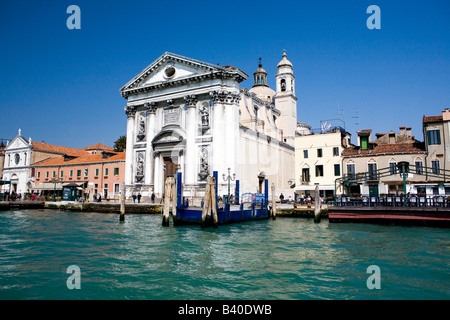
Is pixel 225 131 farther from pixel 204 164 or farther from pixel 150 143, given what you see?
pixel 150 143

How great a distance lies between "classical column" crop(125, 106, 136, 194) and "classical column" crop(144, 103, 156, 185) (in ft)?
6.05

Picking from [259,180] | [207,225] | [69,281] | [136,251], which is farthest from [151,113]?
[69,281]

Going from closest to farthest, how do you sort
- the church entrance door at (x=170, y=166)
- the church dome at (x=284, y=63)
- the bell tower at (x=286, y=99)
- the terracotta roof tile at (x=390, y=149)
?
the terracotta roof tile at (x=390, y=149), the church entrance door at (x=170, y=166), the bell tower at (x=286, y=99), the church dome at (x=284, y=63)

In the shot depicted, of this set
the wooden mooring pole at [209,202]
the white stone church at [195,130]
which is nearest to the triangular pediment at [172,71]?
the white stone church at [195,130]

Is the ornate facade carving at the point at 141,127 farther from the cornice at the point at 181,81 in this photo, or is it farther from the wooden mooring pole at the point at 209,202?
the wooden mooring pole at the point at 209,202

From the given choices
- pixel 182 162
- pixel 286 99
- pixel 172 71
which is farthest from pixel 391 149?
pixel 172 71

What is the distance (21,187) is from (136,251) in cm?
3766

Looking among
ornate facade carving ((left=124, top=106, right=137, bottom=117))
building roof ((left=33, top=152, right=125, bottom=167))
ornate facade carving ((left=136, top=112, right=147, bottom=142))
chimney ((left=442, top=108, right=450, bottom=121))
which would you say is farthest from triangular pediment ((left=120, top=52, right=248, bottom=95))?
chimney ((left=442, top=108, right=450, bottom=121))

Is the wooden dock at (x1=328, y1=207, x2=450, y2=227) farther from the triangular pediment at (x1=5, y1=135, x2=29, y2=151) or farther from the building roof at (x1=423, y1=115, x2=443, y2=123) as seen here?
the triangular pediment at (x1=5, y1=135, x2=29, y2=151)

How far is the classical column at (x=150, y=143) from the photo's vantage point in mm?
27344

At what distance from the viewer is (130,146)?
2895 centimetres

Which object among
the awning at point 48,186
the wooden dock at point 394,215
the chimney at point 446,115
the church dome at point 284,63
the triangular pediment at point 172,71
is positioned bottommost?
the wooden dock at point 394,215

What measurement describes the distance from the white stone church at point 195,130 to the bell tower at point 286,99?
315 cm
